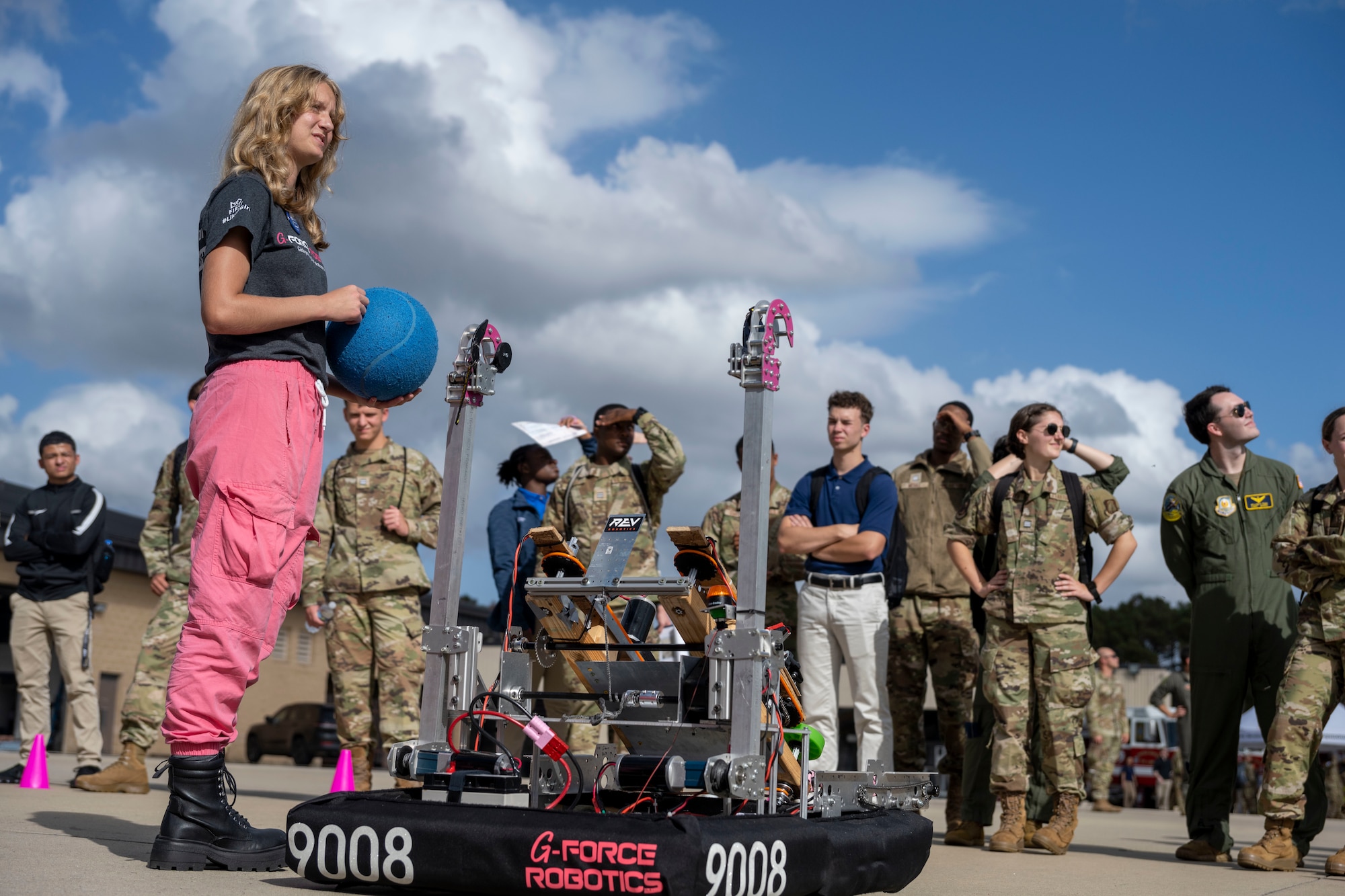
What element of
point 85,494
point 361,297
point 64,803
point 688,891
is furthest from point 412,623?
point 688,891

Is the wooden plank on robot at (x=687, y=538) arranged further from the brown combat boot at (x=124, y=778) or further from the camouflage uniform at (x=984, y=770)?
the brown combat boot at (x=124, y=778)

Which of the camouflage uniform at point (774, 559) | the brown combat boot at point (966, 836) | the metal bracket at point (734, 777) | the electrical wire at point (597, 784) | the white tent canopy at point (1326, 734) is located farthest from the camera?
the white tent canopy at point (1326, 734)

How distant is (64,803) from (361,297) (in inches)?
146

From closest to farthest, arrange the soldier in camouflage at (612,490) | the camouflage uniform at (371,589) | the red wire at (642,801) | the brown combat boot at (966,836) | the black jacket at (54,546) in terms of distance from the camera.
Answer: the red wire at (642,801) → the brown combat boot at (966,836) → the camouflage uniform at (371,589) → the soldier in camouflage at (612,490) → the black jacket at (54,546)

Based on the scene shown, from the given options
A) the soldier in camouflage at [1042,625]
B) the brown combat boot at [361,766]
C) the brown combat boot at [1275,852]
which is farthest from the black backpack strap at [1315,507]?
the brown combat boot at [361,766]

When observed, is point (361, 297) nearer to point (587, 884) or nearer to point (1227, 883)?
point (587, 884)

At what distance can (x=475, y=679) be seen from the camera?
4402mm

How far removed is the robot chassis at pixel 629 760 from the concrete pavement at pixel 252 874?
1.41 feet

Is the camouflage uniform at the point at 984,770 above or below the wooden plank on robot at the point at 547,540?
below

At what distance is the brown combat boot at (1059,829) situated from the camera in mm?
6441

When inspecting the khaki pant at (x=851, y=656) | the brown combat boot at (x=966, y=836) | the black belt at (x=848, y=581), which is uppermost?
the black belt at (x=848, y=581)

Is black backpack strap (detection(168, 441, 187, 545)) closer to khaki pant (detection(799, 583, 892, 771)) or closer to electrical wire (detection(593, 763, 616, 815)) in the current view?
khaki pant (detection(799, 583, 892, 771))

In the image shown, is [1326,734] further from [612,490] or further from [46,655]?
[46,655]

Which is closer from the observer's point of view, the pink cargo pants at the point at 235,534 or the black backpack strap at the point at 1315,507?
the pink cargo pants at the point at 235,534
